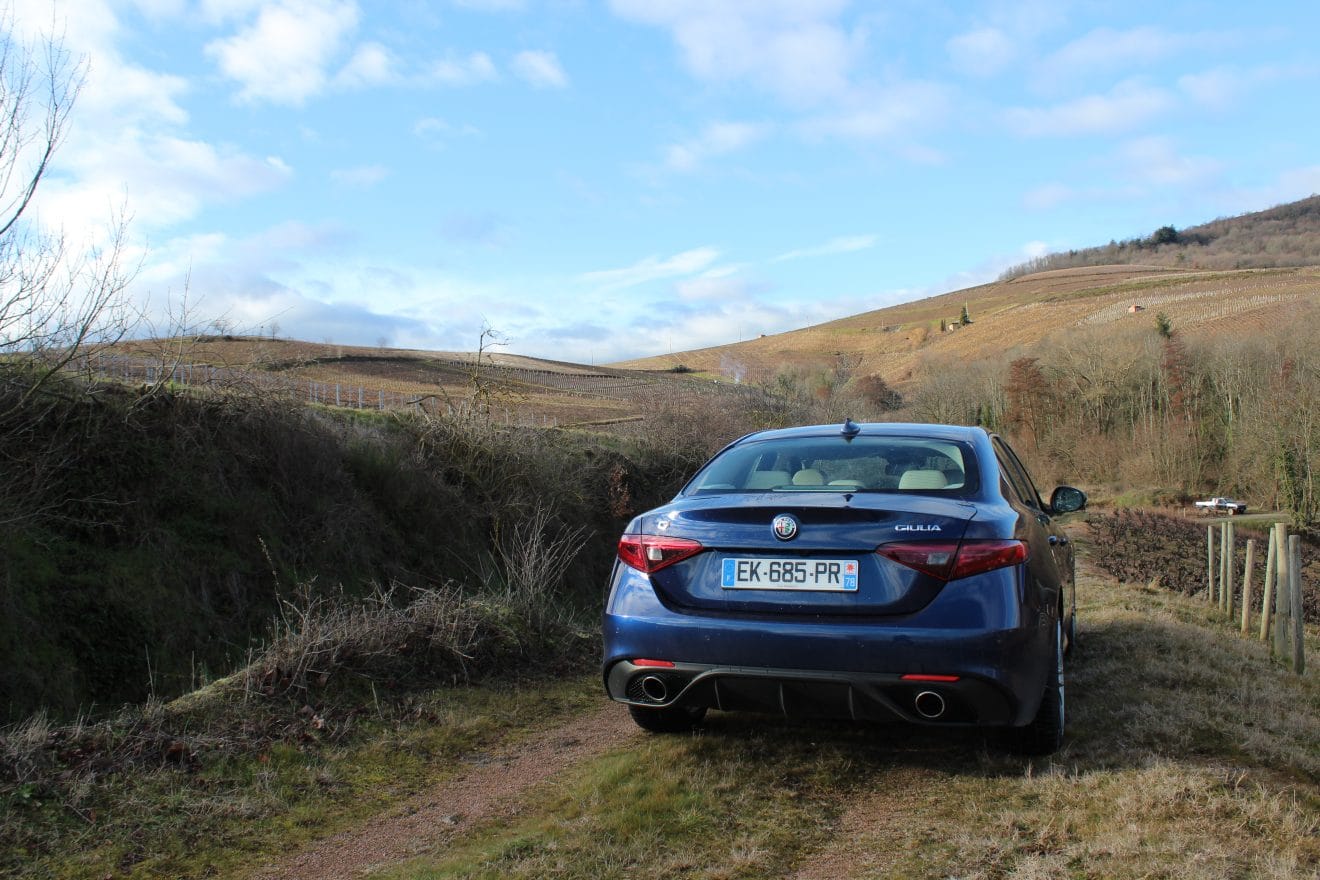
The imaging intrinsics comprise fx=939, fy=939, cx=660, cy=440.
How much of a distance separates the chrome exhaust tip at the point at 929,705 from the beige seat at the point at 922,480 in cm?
101

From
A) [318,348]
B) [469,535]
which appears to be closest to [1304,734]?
[469,535]

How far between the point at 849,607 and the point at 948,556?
1.49 feet

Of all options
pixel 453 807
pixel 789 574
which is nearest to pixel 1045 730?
pixel 789 574

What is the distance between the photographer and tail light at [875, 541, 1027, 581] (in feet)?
12.6

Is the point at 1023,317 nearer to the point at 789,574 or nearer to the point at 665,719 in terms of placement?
the point at 665,719

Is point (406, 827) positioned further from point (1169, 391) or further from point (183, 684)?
point (1169, 391)

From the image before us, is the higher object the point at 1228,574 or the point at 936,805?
the point at 936,805

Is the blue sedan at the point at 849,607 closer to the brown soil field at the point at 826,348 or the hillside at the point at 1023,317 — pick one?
the brown soil field at the point at 826,348

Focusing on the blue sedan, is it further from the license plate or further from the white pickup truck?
the white pickup truck

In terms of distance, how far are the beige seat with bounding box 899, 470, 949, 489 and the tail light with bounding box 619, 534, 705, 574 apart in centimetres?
107

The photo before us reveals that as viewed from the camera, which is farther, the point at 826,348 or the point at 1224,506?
the point at 826,348

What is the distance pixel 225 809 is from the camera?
393cm

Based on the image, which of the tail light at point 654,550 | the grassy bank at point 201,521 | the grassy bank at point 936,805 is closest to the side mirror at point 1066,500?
the grassy bank at point 936,805

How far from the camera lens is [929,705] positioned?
3820 millimetres
